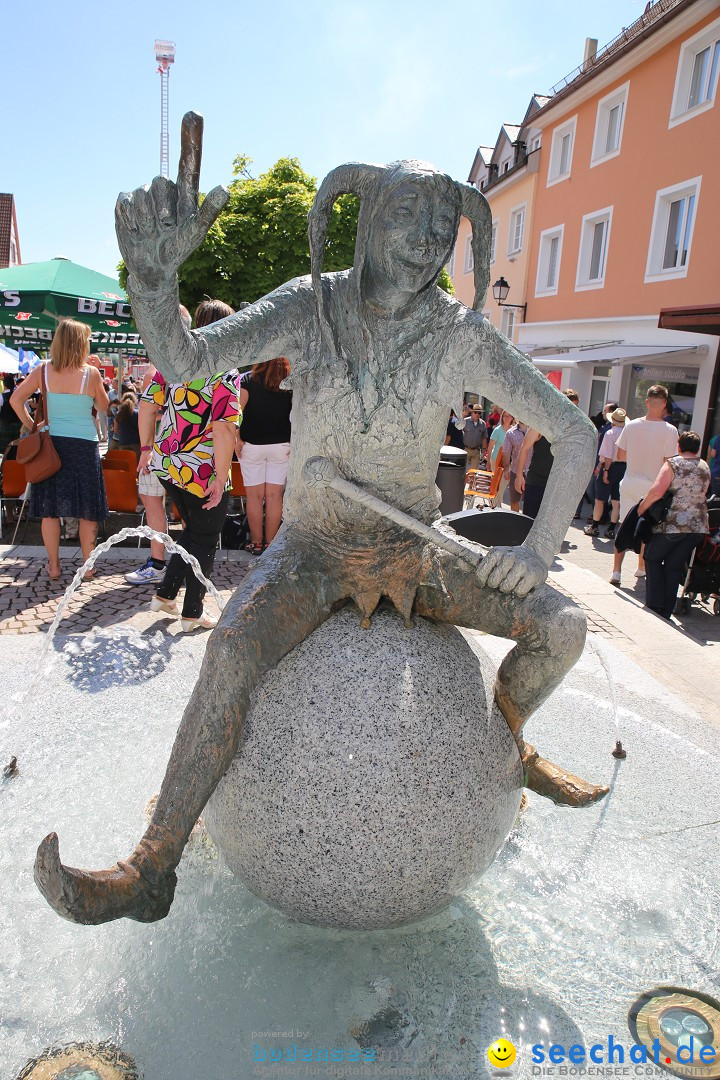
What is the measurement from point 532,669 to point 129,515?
25.1 ft

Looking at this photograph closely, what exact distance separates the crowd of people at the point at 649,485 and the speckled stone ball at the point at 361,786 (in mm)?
3226

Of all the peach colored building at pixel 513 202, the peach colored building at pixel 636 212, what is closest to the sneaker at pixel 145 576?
the peach colored building at pixel 636 212

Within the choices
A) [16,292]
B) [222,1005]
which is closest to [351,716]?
[222,1005]

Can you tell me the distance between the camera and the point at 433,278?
87.2 inches

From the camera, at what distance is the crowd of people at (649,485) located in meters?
6.64

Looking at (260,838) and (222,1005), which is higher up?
(260,838)

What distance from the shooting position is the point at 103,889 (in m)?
1.86

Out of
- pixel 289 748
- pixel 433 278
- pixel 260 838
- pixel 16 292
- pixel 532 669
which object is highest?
pixel 16 292

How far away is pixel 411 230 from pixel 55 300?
320 inches

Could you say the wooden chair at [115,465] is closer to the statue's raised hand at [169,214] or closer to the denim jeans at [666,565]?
the denim jeans at [666,565]

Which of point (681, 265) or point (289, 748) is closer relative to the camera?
point (289, 748)

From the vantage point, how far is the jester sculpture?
207 centimetres

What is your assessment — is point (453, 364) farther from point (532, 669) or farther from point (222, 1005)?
point (222, 1005)

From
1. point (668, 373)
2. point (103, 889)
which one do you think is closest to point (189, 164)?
point (103, 889)
